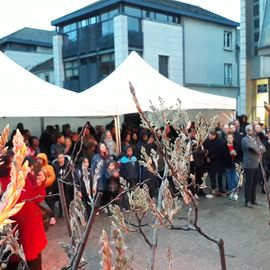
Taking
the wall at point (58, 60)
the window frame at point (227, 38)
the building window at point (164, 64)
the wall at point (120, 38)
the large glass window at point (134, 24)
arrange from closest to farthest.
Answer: the wall at point (120, 38)
the large glass window at point (134, 24)
the building window at point (164, 64)
the wall at point (58, 60)
the window frame at point (227, 38)

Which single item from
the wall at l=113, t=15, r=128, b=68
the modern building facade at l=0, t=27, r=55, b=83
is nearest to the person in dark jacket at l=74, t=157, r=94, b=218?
the wall at l=113, t=15, r=128, b=68

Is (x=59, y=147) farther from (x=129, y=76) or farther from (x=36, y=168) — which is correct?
(x=36, y=168)

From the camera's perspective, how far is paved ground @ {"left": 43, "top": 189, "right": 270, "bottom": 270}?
4891 mm

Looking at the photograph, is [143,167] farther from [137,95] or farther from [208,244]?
[208,244]

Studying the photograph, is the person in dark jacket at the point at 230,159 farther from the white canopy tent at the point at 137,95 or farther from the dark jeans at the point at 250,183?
the white canopy tent at the point at 137,95

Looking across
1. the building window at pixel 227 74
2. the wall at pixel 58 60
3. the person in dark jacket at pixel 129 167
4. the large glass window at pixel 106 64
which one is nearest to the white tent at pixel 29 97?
the person in dark jacket at pixel 129 167

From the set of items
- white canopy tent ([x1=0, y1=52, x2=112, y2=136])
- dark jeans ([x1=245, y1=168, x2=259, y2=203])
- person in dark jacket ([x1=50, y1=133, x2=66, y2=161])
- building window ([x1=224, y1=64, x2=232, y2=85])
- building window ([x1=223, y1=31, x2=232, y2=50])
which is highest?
building window ([x1=223, y1=31, x2=232, y2=50])

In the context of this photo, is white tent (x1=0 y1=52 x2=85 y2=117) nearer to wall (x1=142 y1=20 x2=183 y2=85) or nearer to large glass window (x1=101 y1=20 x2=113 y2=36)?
wall (x1=142 y1=20 x2=183 y2=85)

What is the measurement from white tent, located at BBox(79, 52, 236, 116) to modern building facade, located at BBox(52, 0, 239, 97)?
39.9ft

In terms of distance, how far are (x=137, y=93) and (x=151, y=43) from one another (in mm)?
14594

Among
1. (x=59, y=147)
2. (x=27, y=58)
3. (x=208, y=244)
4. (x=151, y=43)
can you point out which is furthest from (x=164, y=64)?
(x=208, y=244)

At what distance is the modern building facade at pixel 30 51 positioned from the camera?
30.6 metres

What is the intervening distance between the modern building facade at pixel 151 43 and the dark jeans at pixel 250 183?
51.9 feet

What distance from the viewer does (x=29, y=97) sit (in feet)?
23.7
